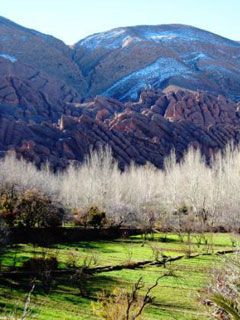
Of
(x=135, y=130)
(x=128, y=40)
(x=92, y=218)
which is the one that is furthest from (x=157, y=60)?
(x=92, y=218)

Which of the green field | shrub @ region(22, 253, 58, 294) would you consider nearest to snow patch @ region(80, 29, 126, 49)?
the green field

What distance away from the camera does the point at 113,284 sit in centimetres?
2403

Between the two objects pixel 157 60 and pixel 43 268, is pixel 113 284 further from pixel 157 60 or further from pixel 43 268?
pixel 157 60

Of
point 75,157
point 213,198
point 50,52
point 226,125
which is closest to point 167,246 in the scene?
point 213,198

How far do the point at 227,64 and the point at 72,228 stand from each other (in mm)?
128317

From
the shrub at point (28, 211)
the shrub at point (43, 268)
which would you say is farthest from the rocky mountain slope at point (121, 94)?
the shrub at point (43, 268)

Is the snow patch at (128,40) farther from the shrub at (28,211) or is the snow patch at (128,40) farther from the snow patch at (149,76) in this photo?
the shrub at (28,211)

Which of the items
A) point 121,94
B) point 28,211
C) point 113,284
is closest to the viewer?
point 113,284

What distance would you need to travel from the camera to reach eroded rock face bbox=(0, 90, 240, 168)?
88750mm

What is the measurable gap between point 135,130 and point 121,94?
1734 inches

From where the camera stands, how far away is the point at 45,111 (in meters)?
111

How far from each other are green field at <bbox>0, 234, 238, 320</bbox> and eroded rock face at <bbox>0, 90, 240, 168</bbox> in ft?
163

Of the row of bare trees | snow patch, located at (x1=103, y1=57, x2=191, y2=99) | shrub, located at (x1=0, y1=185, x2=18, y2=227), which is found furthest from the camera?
snow patch, located at (x1=103, y1=57, x2=191, y2=99)

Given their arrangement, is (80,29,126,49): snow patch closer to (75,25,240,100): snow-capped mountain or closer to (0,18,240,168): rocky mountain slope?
(75,25,240,100): snow-capped mountain
